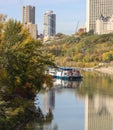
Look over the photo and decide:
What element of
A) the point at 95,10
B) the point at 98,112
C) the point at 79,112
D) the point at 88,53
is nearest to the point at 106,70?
the point at 88,53

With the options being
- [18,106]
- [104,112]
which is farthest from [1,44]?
[104,112]

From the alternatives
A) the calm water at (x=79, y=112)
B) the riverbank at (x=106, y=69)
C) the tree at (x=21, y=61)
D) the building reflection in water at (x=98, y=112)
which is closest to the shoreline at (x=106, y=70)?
the riverbank at (x=106, y=69)

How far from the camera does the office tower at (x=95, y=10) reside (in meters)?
142

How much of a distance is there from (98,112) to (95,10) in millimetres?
117937

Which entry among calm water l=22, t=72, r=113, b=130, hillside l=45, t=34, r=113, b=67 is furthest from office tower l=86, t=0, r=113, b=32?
calm water l=22, t=72, r=113, b=130

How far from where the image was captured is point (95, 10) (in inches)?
5650

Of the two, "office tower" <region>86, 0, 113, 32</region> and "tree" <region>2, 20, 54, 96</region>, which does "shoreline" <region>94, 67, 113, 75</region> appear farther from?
"tree" <region>2, 20, 54, 96</region>

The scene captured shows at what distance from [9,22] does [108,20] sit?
362ft

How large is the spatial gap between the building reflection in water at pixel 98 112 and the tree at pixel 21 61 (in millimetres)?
3545

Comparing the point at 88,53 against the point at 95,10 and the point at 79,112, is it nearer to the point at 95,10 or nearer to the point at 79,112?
the point at 95,10

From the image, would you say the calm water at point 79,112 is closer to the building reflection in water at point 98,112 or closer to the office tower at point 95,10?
the building reflection in water at point 98,112

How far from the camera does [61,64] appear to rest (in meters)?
95.6

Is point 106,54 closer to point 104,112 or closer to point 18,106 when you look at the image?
point 104,112

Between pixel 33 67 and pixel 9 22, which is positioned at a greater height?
pixel 9 22
